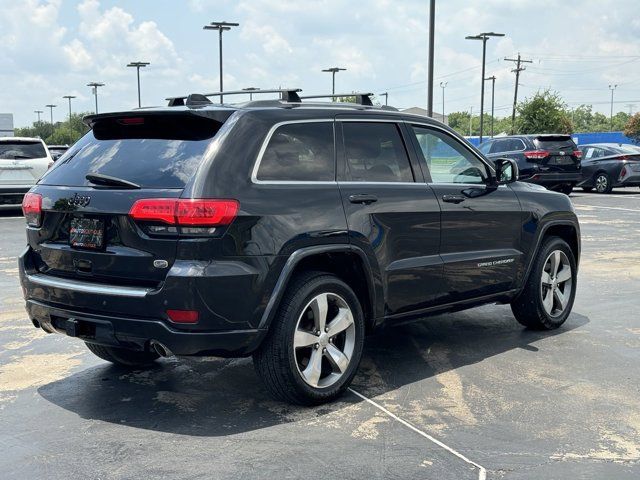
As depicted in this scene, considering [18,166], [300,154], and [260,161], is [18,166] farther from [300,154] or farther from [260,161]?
[260,161]

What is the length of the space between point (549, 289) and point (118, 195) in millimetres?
3933

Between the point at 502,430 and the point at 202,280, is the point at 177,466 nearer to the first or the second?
the point at 202,280

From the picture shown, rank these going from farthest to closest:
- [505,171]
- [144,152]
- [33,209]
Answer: [505,171]
[33,209]
[144,152]

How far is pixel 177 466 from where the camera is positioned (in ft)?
12.6

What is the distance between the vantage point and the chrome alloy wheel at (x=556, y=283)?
672 centimetres

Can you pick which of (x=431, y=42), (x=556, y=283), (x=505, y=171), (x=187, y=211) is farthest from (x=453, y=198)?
(x=431, y=42)

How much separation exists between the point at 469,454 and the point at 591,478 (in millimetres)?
593

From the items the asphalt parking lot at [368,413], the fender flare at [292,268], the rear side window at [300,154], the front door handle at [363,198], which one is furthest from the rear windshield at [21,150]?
the fender flare at [292,268]

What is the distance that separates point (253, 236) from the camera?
14.3 ft

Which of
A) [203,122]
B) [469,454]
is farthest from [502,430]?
[203,122]

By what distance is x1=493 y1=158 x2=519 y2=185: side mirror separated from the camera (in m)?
6.32

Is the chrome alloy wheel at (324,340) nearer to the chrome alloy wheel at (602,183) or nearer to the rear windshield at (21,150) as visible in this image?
the rear windshield at (21,150)

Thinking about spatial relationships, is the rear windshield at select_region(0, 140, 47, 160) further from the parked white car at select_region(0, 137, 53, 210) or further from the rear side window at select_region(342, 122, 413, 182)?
the rear side window at select_region(342, 122, 413, 182)

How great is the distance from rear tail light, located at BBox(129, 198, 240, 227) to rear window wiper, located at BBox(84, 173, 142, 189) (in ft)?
0.57
